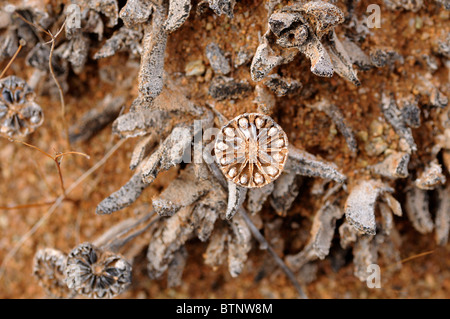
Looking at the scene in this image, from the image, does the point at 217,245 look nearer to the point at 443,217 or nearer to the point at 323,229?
the point at 323,229

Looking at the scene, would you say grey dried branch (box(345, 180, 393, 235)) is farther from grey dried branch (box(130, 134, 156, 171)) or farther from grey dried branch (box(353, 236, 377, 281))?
grey dried branch (box(130, 134, 156, 171))

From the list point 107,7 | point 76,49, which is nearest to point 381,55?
point 107,7

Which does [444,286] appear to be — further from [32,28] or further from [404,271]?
[32,28]

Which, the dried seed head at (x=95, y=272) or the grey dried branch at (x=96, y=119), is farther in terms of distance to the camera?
the grey dried branch at (x=96, y=119)

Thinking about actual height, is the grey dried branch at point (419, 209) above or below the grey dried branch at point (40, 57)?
below

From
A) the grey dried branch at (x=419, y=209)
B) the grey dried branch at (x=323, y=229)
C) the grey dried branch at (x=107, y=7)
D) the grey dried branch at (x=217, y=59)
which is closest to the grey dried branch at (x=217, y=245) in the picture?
the grey dried branch at (x=323, y=229)

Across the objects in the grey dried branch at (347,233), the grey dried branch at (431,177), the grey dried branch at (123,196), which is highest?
the grey dried branch at (123,196)

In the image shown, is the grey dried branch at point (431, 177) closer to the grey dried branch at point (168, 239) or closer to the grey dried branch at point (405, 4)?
the grey dried branch at point (405, 4)
